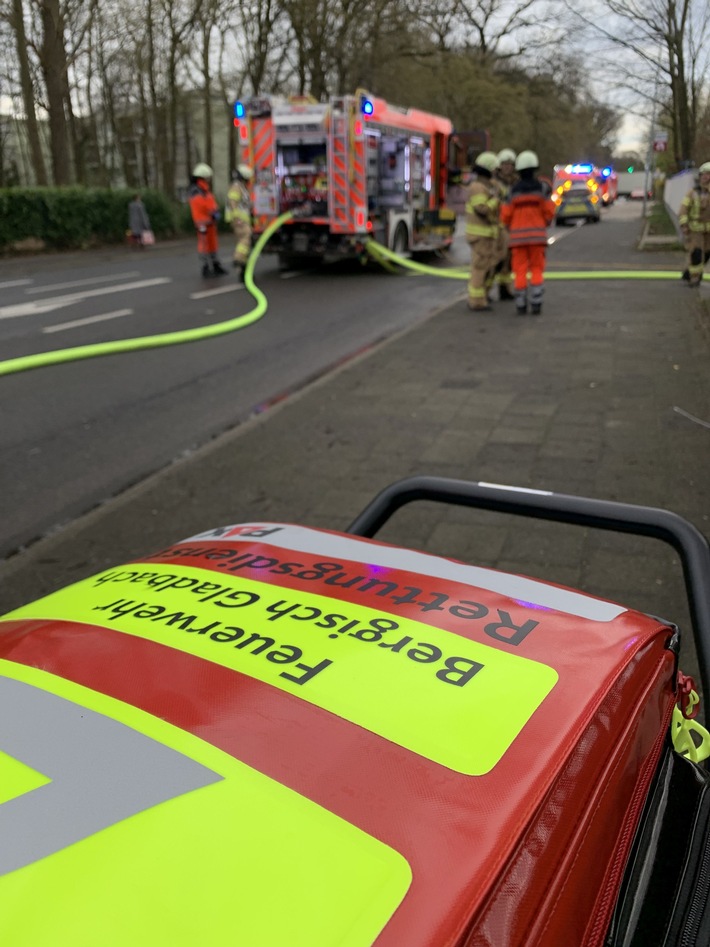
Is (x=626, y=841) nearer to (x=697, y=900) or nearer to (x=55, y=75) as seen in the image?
(x=697, y=900)

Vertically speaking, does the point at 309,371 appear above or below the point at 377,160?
below

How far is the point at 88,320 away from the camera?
34.6 ft

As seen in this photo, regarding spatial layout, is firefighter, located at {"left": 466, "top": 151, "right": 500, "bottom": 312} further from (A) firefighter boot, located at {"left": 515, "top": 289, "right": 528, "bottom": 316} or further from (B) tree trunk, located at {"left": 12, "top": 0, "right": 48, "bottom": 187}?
(B) tree trunk, located at {"left": 12, "top": 0, "right": 48, "bottom": 187}

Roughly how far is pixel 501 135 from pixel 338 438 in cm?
4912

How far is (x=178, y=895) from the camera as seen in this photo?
2.51 ft

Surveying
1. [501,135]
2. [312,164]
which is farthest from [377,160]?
[501,135]

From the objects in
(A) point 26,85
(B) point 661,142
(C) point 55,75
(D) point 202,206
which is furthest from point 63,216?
(B) point 661,142

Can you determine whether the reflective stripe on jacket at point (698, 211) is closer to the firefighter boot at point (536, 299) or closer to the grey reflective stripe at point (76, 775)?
the firefighter boot at point (536, 299)

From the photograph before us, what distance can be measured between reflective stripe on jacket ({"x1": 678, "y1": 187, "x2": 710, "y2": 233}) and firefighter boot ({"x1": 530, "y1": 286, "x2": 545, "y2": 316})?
2.90m

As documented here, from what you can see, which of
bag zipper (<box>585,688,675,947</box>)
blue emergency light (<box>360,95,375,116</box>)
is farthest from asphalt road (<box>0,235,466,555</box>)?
bag zipper (<box>585,688,675,947</box>)

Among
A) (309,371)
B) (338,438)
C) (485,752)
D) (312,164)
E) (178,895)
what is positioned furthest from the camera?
(312,164)

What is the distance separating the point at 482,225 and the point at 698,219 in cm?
342

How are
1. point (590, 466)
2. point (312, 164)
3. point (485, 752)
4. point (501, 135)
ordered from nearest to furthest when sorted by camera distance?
point (485, 752) → point (590, 466) → point (312, 164) → point (501, 135)

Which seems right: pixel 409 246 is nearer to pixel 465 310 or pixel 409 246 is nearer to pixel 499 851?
pixel 465 310
